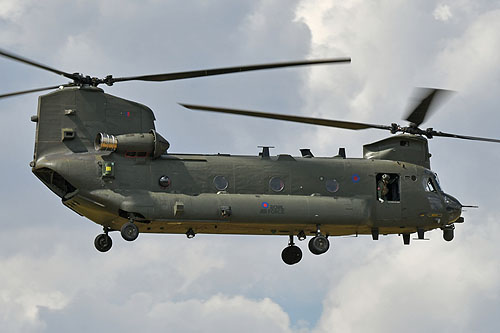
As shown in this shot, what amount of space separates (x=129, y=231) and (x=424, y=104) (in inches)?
529

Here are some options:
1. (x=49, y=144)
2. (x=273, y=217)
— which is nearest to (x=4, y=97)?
(x=49, y=144)

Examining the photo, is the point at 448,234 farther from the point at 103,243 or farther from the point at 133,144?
the point at 103,243

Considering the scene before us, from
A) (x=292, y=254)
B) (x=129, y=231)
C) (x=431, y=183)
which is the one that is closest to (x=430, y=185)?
(x=431, y=183)

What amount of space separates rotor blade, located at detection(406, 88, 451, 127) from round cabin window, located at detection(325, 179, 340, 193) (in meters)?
4.67

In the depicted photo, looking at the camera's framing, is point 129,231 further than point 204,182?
No

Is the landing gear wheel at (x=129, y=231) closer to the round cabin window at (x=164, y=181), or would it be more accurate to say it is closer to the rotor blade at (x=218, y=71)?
the round cabin window at (x=164, y=181)

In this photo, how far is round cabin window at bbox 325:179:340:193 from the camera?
146 ft

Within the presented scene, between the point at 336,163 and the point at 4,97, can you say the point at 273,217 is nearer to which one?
the point at 336,163

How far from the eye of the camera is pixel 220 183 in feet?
141

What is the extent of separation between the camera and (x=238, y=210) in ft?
139

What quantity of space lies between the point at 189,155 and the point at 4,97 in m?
7.38

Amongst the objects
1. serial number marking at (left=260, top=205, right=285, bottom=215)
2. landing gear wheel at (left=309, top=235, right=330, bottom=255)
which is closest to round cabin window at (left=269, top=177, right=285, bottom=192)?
serial number marking at (left=260, top=205, right=285, bottom=215)

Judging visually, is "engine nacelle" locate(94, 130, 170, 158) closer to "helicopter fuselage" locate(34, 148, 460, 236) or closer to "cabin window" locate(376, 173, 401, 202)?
"helicopter fuselage" locate(34, 148, 460, 236)

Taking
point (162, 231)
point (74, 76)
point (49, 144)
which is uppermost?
point (74, 76)
